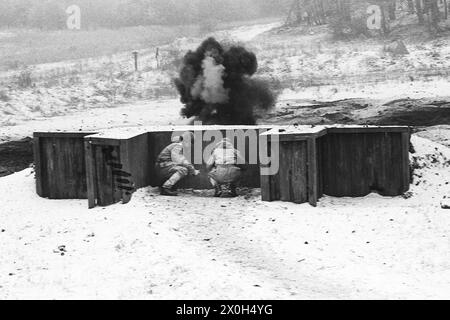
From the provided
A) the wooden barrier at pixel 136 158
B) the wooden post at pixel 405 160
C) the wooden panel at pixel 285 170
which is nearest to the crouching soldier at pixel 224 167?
the wooden barrier at pixel 136 158

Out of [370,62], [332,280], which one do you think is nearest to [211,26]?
[370,62]

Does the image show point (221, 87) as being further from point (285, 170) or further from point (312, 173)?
point (312, 173)

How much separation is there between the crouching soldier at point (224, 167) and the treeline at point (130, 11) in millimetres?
45717

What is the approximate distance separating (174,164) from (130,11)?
162 ft

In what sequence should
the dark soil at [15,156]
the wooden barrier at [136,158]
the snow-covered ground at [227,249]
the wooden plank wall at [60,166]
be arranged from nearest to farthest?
the snow-covered ground at [227,249] < the wooden barrier at [136,158] < the wooden plank wall at [60,166] < the dark soil at [15,156]

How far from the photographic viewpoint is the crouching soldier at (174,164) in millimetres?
15625

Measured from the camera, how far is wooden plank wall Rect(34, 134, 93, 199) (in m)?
16.4

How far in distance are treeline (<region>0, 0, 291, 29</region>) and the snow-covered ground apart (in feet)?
156

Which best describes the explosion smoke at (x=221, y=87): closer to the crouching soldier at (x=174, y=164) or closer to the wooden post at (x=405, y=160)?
the crouching soldier at (x=174, y=164)

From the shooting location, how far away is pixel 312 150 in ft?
46.9

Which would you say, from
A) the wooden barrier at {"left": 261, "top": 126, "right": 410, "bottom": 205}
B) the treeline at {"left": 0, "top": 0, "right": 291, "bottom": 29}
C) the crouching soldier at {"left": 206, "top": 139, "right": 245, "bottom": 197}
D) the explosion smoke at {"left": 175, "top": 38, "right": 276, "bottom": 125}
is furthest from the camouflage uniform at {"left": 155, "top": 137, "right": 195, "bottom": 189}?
the treeline at {"left": 0, "top": 0, "right": 291, "bottom": 29}

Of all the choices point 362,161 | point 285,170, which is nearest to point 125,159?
point 285,170
